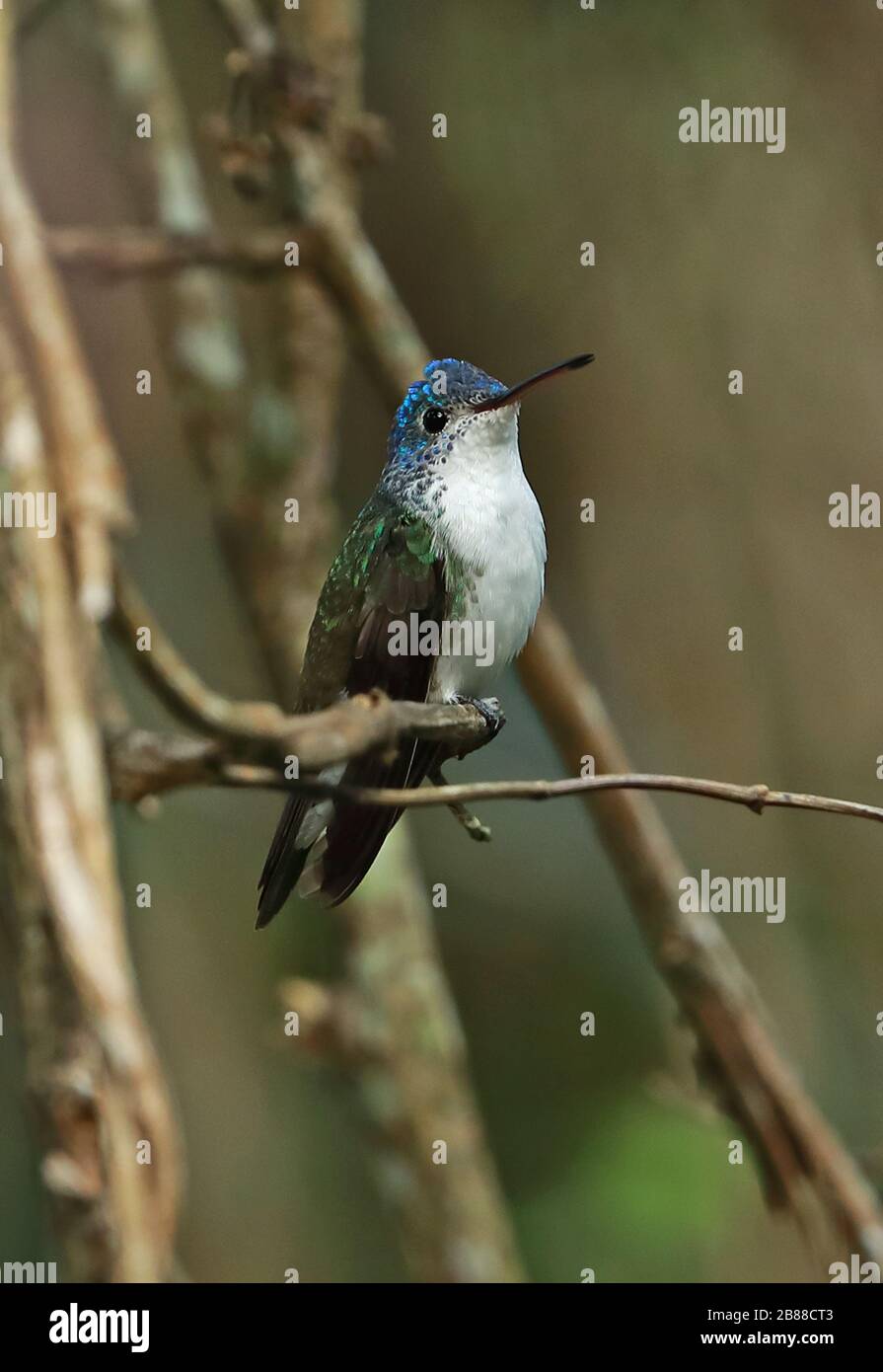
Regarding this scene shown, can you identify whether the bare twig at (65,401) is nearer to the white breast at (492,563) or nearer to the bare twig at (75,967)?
the bare twig at (75,967)

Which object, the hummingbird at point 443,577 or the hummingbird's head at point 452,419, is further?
the hummingbird's head at point 452,419

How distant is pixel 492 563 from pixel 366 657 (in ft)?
1.01

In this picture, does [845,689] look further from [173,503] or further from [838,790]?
[173,503]

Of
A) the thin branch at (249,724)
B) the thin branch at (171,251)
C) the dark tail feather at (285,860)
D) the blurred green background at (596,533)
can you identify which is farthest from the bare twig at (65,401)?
the blurred green background at (596,533)

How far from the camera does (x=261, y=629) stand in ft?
13.3

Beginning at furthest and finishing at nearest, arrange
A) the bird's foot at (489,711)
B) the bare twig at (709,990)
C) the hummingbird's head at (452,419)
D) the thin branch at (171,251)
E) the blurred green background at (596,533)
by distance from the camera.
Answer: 1. the blurred green background at (596,533)
2. the thin branch at (171,251)
3. the bare twig at (709,990)
4. the hummingbird's head at (452,419)
5. the bird's foot at (489,711)

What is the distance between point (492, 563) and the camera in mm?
2613

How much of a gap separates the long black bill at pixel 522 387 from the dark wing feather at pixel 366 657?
0.89 ft

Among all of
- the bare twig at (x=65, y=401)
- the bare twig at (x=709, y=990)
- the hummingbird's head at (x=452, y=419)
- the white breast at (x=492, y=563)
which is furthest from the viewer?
the bare twig at (x=709, y=990)

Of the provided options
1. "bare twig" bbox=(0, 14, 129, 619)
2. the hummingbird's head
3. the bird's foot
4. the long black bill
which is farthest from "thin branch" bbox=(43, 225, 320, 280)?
the bird's foot

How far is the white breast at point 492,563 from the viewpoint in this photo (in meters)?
2.60

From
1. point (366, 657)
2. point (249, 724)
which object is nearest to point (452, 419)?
point (366, 657)

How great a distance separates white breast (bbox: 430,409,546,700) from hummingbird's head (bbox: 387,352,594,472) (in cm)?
7

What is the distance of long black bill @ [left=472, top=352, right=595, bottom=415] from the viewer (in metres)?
2.09
